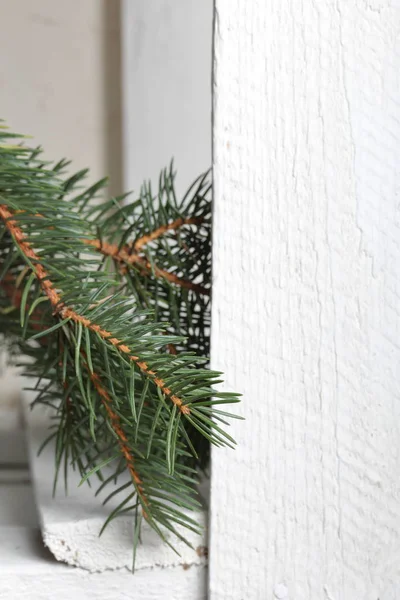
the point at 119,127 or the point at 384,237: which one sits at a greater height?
the point at 119,127

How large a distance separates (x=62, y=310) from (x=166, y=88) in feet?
1.96

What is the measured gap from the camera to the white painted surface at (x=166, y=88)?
771 mm

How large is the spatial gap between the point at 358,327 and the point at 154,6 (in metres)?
0.63

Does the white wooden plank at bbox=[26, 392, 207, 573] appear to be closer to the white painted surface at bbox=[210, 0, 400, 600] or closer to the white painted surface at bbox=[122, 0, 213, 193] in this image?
the white painted surface at bbox=[210, 0, 400, 600]

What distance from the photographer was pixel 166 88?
2.59 feet

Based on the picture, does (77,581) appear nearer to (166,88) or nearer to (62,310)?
(62,310)

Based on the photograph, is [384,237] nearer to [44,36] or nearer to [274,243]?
[274,243]

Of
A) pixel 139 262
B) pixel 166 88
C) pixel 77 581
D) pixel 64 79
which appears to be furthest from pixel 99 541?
pixel 64 79

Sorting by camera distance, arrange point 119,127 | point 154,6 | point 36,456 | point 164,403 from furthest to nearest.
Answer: point 119,127 < point 154,6 < point 36,456 < point 164,403

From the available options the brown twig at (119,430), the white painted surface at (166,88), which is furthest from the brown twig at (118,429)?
the white painted surface at (166,88)

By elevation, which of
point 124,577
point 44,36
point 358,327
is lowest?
point 124,577

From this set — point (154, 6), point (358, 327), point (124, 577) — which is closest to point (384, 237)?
point (358, 327)

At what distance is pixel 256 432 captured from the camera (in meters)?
0.28

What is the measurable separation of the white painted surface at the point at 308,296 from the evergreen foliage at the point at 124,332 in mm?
22
